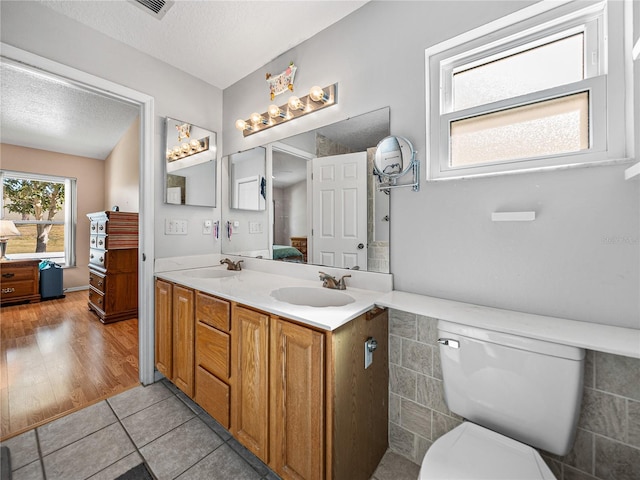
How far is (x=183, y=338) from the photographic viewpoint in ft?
5.64

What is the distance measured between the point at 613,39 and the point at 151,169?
2561 millimetres

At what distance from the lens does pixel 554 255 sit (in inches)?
39.8

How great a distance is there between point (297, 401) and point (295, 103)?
1.72 meters

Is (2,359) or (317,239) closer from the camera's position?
(317,239)

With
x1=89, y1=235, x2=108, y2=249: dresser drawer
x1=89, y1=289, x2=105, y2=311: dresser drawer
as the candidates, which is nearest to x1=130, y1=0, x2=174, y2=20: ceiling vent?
x1=89, y1=235, x2=108, y2=249: dresser drawer

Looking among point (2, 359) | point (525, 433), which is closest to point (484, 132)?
point (525, 433)

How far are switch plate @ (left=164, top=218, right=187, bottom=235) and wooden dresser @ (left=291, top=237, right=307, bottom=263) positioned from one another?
3.30 feet

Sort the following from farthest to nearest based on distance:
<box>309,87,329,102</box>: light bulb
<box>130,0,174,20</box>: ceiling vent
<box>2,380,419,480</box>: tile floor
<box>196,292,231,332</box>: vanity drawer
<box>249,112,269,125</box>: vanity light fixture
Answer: <box>249,112,269,125</box>: vanity light fixture, <box>309,87,329,102</box>: light bulb, <box>130,0,174,20</box>: ceiling vent, <box>196,292,231,332</box>: vanity drawer, <box>2,380,419,480</box>: tile floor

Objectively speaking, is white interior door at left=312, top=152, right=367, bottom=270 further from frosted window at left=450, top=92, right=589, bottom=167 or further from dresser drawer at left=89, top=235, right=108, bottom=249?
dresser drawer at left=89, top=235, right=108, bottom=249

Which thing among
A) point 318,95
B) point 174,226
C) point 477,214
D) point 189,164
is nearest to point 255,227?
point 174,226

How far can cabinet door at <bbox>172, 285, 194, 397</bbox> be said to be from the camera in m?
1.66

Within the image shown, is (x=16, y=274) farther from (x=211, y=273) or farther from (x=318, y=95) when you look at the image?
(x=318, y=95)

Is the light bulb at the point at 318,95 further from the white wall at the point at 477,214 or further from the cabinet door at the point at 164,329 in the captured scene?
the cabinet door at the point at 164,329

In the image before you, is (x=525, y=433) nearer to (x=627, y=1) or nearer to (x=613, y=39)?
(x=613, y=39)
